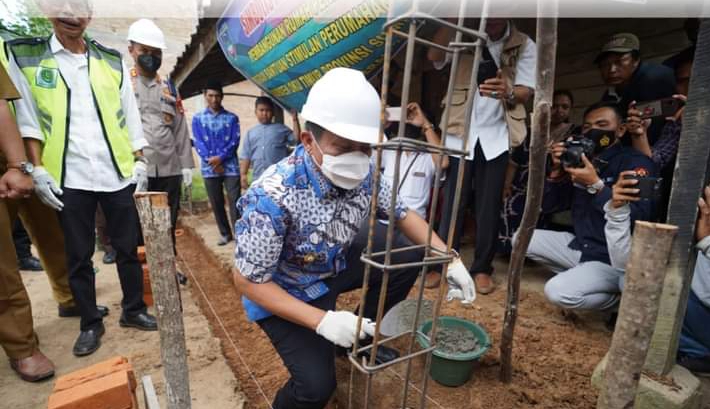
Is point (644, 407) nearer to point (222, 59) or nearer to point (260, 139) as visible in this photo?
point (260, 139)

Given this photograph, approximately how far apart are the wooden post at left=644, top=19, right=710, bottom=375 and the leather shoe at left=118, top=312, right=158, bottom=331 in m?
2.82

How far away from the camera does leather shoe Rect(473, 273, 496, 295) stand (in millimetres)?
2816

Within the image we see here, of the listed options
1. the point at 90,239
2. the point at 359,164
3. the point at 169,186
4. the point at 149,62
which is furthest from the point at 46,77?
the point at 359,164

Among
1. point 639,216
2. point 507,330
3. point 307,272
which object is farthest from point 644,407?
point 307,272

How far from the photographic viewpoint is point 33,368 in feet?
6.39

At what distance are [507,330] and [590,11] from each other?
3.02 metres

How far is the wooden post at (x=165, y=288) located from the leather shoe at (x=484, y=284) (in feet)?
7.30

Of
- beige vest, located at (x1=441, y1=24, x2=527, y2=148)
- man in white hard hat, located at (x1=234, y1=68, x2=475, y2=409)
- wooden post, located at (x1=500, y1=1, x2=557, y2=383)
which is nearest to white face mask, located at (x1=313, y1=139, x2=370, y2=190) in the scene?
man in white hard hat, located at (x1=234, y1=68, x2=475, y2=409)

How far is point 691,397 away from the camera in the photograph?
1.45m

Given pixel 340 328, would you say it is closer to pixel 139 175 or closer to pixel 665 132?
pixel 139 175

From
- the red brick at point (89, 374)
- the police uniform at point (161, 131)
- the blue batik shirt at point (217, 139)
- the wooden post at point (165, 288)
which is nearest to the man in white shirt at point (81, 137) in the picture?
the police uniform at point (161, 131)

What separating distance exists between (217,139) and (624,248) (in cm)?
423

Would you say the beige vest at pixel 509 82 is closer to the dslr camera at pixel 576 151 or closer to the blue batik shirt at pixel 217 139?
the dslr camera at pixel 576 151

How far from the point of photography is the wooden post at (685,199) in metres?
1.35
